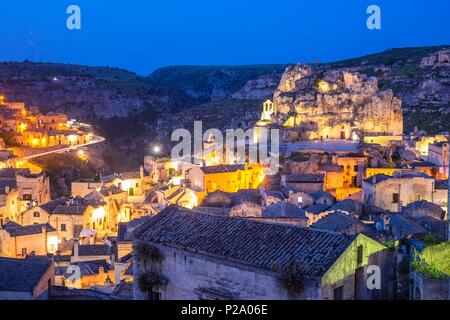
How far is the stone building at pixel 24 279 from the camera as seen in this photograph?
64.0 ft

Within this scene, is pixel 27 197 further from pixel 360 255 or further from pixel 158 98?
pixel 158 98

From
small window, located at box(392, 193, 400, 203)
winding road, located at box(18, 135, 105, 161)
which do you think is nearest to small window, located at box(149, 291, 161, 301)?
small window, located at box(392, 193, 400, 203)

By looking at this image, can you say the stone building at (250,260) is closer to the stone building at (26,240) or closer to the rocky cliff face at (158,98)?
the stone building at (26,240)

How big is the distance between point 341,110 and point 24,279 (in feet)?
150

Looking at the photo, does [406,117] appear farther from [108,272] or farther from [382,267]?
[382,267]

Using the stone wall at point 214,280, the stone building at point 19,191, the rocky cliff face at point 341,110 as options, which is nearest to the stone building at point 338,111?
the rocky cliff face at point 341,110

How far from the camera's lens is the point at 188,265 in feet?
45.4

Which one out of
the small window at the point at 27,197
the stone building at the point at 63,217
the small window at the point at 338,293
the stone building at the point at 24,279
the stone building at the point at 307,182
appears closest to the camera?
the small window at the point at 338,293

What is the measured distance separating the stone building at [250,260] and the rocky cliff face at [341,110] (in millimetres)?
42187

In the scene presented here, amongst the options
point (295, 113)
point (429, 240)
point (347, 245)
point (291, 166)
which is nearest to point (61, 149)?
point (295, 113)

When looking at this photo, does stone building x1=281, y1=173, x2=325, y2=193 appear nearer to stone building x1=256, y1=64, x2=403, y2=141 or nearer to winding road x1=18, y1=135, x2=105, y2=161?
stone building x1=256, y1=64, x2=403, y2=141

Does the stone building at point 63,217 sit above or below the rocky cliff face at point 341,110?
below

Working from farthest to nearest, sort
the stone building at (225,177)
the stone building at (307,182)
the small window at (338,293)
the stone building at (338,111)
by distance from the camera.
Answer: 1. the stone building at (338,111)
2. the stone building at (225,177)
3. the stone building at (307,182)
4. the small window at (338,293)

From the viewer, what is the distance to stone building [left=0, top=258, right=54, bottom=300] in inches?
768
